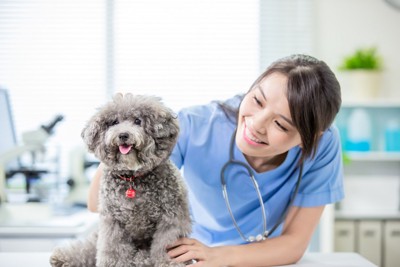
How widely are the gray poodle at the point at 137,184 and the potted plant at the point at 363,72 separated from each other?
261 cm

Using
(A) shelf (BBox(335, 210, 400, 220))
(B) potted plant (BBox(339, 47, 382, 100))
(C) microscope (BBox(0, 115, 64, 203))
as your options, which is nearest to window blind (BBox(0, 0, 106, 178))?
(C) microscope (BBox(0, 115, 64, 203))

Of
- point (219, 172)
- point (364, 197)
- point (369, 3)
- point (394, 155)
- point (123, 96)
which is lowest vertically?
point (364, 197)

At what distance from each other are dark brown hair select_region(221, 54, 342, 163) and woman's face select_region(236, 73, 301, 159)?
0.02m

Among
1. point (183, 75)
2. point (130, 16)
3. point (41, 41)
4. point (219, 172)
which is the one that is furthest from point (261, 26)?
point (219, 172)

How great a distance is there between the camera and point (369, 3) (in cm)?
346

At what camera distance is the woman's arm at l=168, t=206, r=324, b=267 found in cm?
99

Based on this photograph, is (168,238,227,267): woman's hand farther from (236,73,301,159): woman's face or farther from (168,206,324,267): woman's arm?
(236,73,301,159): woman's face

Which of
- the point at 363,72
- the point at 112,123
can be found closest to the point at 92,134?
the point at 112,123

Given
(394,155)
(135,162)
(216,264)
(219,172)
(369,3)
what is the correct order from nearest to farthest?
(135,162) → (216,264) → (219,172) → (394,155) → (369,3)

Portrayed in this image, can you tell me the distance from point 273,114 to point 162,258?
45cm

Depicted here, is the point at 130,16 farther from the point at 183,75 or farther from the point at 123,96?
the point at 123,96

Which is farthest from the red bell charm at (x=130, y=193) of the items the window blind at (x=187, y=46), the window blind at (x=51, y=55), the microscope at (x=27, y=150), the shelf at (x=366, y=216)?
the window blind at (x=51, y=55)

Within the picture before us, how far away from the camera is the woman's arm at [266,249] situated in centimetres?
99

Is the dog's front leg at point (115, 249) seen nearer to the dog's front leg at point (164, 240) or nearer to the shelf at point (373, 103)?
the dog's front leg at point (164, 240)
